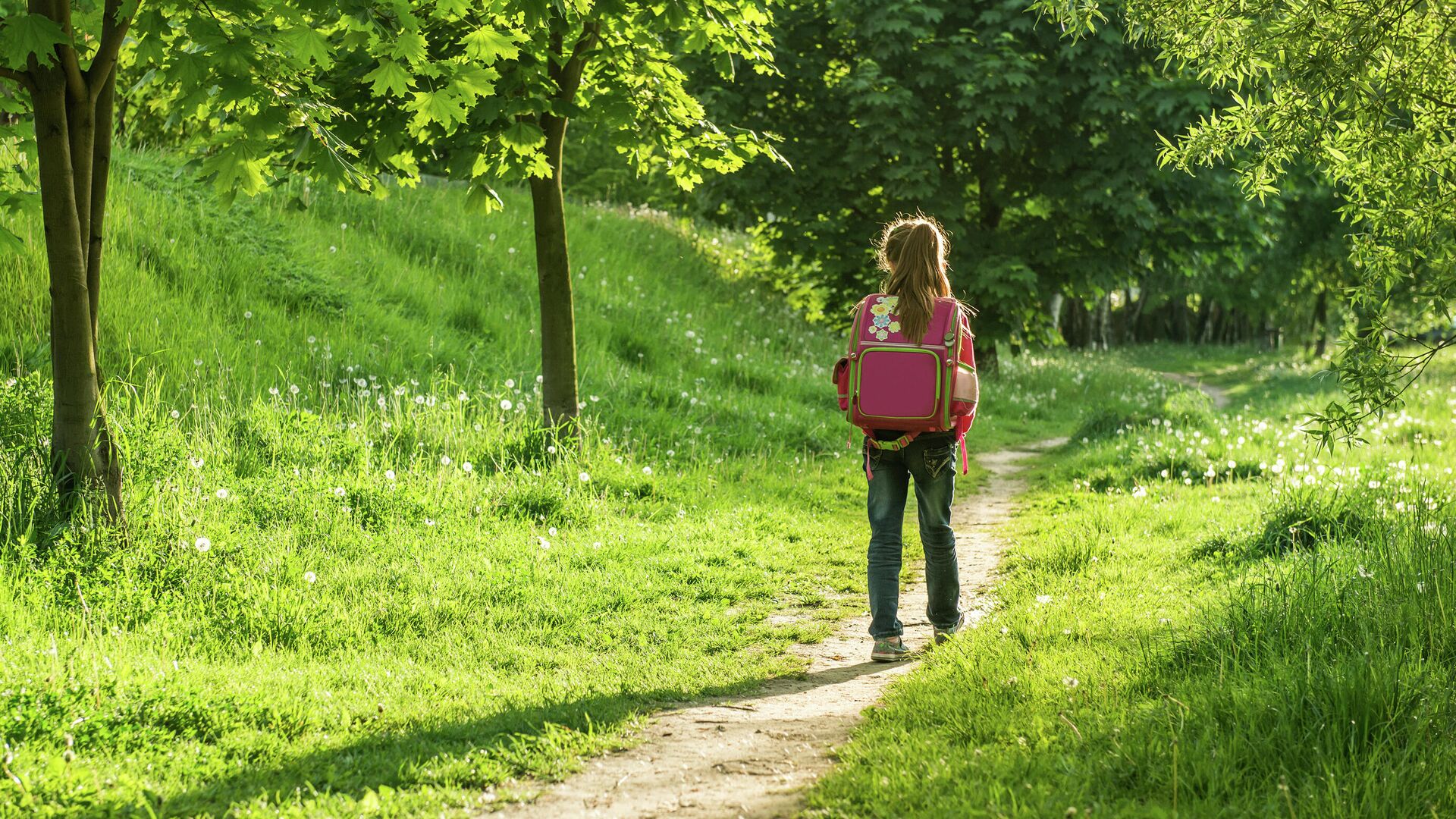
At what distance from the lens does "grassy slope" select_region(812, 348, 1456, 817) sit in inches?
140

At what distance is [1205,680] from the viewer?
425 cm

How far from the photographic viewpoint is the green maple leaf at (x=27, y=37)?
16.1ft

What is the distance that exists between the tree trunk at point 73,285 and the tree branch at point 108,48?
67 mm

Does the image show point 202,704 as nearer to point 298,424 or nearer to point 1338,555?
point 298,424

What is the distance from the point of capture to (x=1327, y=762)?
11.7 feet

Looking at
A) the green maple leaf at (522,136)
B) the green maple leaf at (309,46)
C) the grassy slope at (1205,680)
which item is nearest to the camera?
the grassy slope at (1205,680)

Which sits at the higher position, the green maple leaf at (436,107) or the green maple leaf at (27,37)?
the green maple leaf at (27,37)

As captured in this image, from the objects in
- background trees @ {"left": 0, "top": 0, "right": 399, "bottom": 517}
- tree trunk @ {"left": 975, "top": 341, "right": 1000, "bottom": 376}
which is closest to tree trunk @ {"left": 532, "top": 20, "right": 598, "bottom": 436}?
background trees @ {"left": 0, "top": 0, "right": 399, "bottom": 517}

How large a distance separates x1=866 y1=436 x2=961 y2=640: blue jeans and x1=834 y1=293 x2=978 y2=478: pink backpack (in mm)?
128

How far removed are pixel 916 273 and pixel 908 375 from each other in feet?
1.70

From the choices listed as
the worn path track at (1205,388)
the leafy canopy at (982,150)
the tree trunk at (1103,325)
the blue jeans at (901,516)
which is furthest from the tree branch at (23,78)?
the tree trunk at (1103,325)

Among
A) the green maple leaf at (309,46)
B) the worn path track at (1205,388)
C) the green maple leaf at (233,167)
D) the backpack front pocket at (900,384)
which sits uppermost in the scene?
the green maple leaf at (309,46)

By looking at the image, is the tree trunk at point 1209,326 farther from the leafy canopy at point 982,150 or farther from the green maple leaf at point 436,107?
the green maple leaf at point 436,107

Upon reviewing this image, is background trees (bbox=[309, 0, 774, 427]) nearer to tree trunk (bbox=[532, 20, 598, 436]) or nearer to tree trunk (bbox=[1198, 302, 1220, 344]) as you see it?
tree trunk (bbox=[532, 20, 598, 436])
